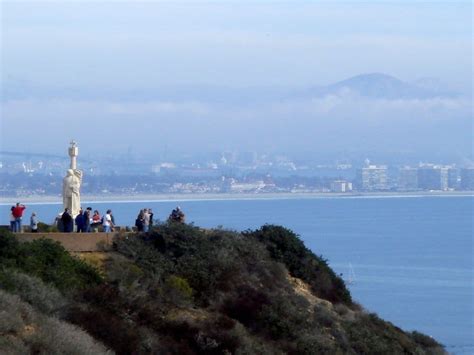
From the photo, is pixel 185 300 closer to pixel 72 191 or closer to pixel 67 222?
pixel 67 222

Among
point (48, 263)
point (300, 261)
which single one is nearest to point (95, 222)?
point (300, 261)

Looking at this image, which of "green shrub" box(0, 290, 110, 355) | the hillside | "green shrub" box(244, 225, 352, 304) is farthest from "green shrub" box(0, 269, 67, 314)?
"green shrub" box(244, 225, 352, 304)

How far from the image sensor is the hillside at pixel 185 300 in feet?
55.4

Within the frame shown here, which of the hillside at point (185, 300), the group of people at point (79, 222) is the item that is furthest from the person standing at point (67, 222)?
the hillside at point (185, 300)

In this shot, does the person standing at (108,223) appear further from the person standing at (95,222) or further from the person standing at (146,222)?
the person standing at (146,222)

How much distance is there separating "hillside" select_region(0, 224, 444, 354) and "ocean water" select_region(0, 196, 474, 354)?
21.4ft

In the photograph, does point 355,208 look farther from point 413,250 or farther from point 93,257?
point 93,257

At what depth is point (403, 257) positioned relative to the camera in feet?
266

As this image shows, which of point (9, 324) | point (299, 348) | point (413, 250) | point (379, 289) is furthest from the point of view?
point (413, 250)

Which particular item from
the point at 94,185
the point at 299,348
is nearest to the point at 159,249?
the point at 299,348

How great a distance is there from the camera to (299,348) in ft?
67.0

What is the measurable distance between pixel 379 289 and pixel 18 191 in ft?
205

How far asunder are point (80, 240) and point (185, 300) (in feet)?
7.47

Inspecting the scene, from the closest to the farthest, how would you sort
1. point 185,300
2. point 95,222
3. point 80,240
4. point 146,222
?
point 185,300 → point 80,240 → point 146,222 → point 95,222
